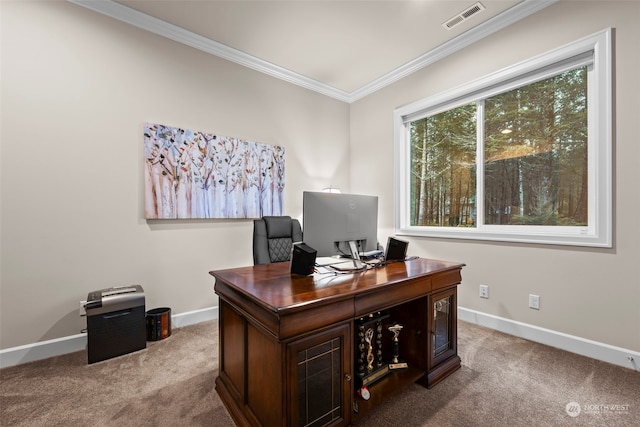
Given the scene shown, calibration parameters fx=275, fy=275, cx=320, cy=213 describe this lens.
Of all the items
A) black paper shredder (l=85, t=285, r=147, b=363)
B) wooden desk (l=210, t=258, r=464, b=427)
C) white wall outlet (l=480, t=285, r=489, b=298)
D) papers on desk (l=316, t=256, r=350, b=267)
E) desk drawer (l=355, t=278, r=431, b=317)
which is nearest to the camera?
wooden desk (l=210, t=258, r=464, b=427)

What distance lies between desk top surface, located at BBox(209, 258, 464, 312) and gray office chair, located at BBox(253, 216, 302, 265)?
446 millimetres

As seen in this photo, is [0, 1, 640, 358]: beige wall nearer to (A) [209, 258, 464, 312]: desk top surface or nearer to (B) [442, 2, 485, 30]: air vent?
(B) [442, 2, 485, 30]: air vent

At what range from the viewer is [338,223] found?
5.61ft

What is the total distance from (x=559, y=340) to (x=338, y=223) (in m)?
2.20

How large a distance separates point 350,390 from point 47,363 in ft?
7.68

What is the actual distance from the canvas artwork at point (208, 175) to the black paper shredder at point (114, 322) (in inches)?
29.8

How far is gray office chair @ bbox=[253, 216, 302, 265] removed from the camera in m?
2.39

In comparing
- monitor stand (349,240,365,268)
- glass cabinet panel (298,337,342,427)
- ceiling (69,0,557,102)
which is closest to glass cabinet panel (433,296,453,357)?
monitor stand (349,240,365,268)

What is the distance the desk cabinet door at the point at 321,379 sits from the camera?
1.18 meters

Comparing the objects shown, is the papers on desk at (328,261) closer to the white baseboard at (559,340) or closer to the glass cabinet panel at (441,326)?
the glass cabinet panel at (441,326)

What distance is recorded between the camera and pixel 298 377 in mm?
1206

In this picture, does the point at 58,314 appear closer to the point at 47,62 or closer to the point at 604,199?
the point at 47,62

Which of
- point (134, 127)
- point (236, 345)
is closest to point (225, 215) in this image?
point (134, 127)

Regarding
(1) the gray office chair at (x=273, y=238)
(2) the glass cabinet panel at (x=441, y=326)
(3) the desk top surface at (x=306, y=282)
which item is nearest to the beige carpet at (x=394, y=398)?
(2) the glass cabinet panel at (x=441, y=326)
